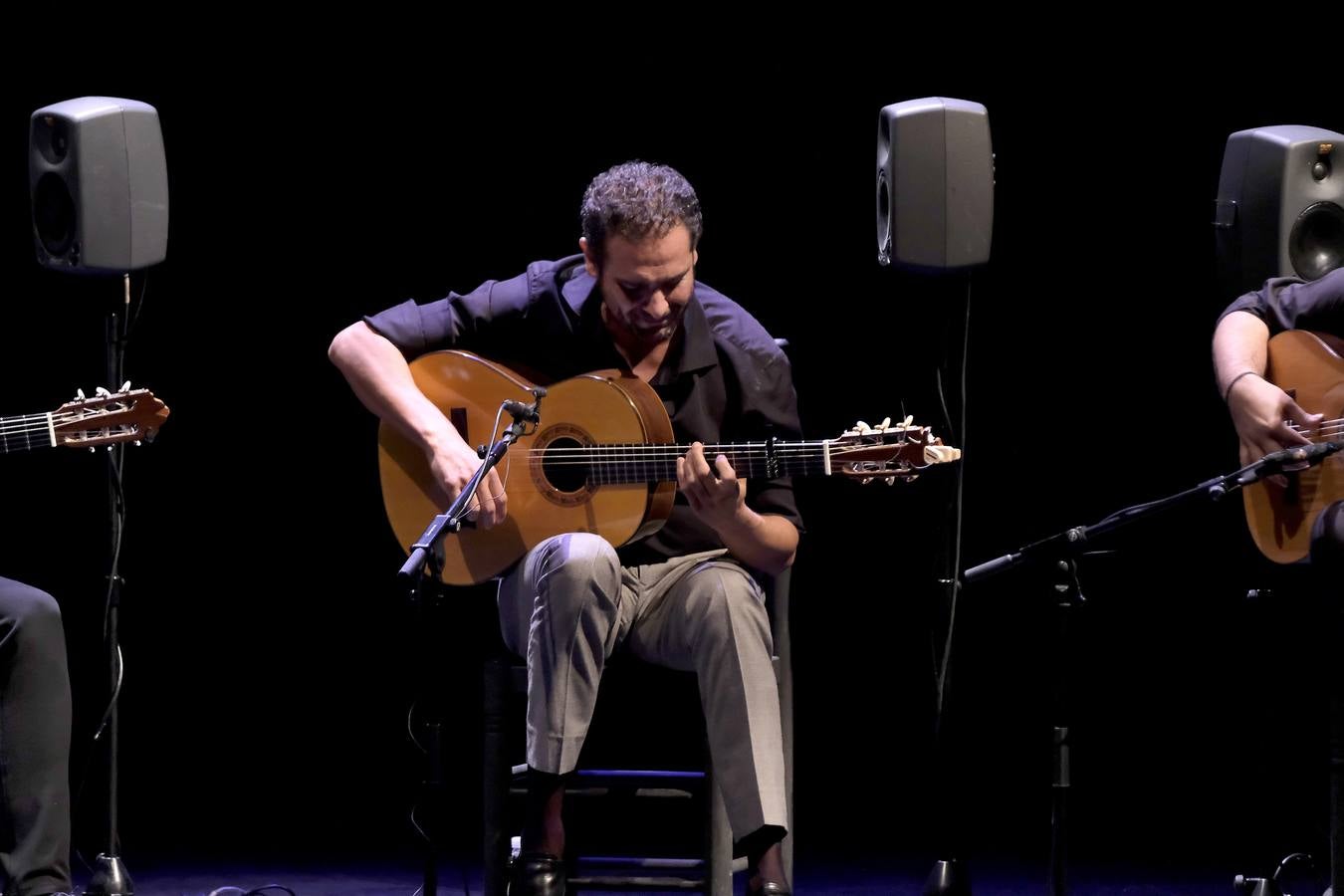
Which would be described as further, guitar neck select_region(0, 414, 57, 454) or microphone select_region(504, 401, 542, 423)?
guitar neck select_region(0, 414, 57, 454)

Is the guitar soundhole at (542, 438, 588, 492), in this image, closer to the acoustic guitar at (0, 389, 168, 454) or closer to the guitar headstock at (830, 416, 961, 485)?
the guitar headstock at (830, 416, 961, 485)

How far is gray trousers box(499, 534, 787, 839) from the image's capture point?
2.96 meters

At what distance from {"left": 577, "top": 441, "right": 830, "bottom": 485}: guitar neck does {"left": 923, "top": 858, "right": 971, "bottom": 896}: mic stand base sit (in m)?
0.88

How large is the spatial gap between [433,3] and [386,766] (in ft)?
6.82

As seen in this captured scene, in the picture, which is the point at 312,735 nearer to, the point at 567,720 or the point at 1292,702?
the point at 567,720

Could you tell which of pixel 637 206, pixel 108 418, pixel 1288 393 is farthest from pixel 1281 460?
pixel 108 418

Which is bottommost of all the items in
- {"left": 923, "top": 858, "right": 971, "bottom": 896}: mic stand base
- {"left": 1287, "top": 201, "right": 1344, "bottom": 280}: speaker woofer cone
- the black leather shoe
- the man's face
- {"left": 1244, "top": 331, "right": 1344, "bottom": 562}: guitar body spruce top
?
{"left": 923, "top": 858, "right": 971, "bottom": 896}: mic stand base

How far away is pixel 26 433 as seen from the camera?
346cm

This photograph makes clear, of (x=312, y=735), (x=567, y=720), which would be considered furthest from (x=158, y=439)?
(x=567, y=720)

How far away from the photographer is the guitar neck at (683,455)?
127 inches

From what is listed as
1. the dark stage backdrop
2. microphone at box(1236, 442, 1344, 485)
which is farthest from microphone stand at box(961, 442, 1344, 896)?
the dark stage backdrop

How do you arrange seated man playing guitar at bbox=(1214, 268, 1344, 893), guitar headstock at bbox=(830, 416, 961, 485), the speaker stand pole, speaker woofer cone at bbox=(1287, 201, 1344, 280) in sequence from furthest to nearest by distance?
speaker woofer cone at bbox=(1287, 201, 1344, 280), the speaker stand pole, seated man playing guitar at bbox=(1214, 268, 1344, 893), guitar headstock at bbox=(830, 416, 961, 485)

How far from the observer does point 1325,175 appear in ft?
12.3

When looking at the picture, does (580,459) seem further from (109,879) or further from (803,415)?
(109,879)
